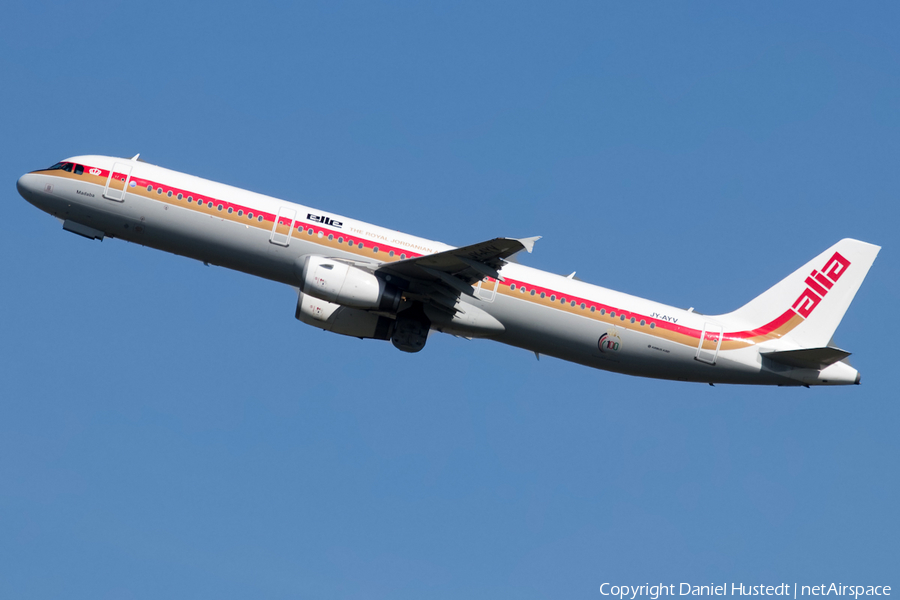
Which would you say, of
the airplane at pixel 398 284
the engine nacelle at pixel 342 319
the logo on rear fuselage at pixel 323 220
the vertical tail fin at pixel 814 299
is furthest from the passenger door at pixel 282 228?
the vertical tail fin at pixel 814 299

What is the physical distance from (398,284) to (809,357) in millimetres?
17796

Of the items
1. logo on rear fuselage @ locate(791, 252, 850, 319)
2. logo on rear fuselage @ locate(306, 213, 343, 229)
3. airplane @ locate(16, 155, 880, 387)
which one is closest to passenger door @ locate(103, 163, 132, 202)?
airplane @ locate(16, 155, 880, 387)

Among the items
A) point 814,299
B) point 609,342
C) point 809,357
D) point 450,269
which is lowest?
point 609,342

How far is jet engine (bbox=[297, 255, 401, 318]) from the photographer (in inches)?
1390

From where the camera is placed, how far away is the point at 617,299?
3912 centimetres

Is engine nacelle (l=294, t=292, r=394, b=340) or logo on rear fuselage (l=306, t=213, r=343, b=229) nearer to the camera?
logo on rear fuselage (l=306, t=213, r=343, b=229)

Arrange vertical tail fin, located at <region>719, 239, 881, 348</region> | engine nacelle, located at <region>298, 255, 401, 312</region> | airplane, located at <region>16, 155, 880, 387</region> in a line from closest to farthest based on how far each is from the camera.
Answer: engine nacelle, located at <region>298, 255, 401, 312</region>, airplane, located at <region>16, 155, 880, 387</region>, vertical tail fin, located at <region>719, 239, 881, 348</region>

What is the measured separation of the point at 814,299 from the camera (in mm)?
41625

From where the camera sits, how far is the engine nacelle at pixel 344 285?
116ft

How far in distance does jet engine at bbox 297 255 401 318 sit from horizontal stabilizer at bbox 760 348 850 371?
16.9 metres

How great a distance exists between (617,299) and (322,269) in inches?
502

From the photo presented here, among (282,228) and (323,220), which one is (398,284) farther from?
(282,228)

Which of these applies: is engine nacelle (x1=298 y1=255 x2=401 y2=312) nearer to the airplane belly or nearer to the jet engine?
the jet engine

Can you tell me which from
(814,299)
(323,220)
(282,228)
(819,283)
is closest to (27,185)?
(282,228)
